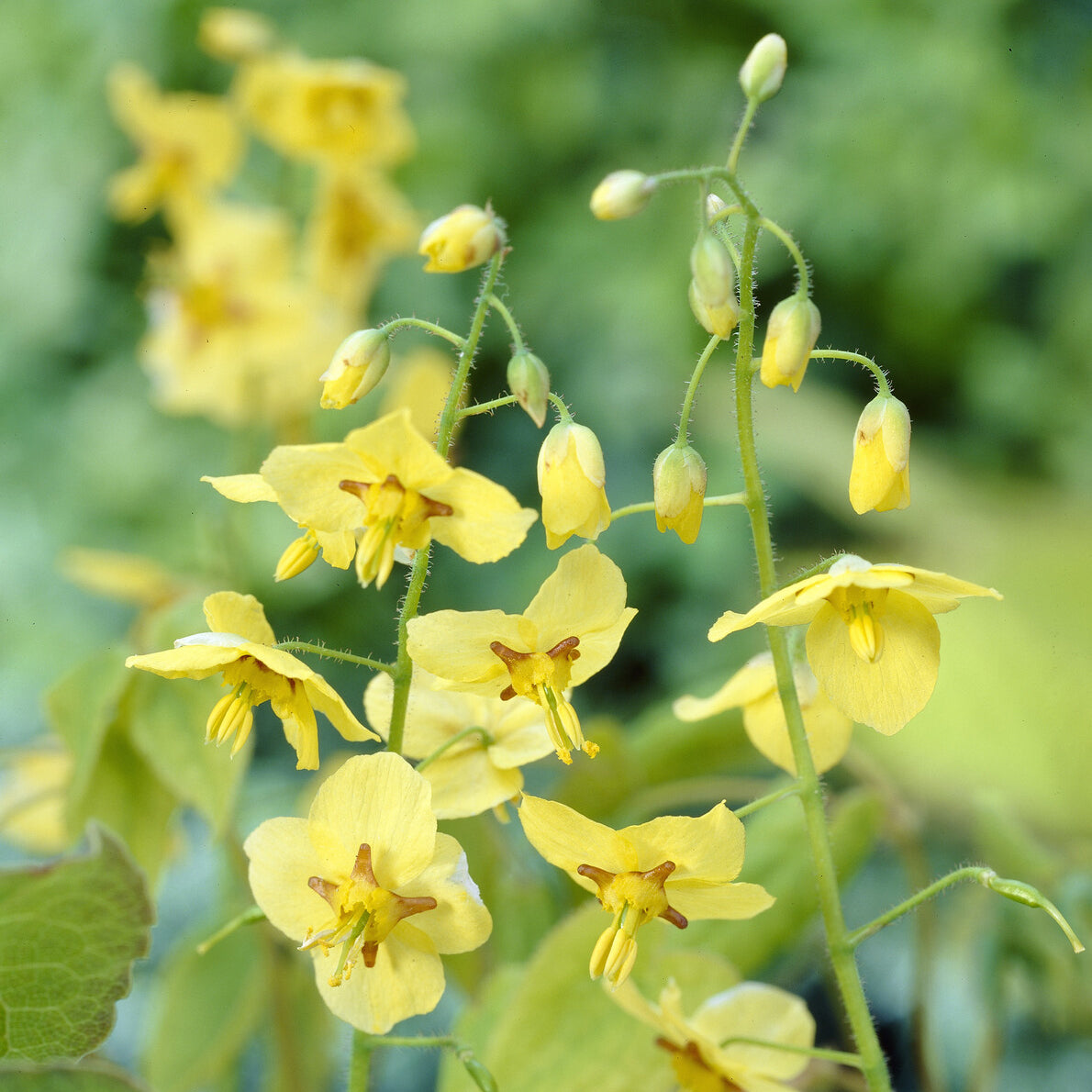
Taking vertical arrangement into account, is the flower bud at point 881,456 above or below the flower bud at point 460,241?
below

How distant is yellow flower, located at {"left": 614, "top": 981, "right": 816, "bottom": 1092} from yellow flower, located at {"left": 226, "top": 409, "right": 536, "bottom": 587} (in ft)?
0.68

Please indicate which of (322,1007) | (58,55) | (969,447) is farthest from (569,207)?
(322,1007)

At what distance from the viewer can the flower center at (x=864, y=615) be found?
1.45ft

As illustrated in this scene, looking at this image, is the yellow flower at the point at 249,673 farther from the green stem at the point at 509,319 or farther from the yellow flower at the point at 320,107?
the yellow flower at the point at 320,107

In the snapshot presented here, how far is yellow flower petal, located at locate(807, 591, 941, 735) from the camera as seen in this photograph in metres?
0.46

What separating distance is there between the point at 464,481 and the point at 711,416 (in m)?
1.79

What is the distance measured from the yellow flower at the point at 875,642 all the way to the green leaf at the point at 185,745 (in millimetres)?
341

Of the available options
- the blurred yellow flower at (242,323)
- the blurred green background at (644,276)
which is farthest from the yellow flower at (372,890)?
the blurred green background at (644,276)

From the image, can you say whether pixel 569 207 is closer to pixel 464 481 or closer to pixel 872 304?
pixel 872 304

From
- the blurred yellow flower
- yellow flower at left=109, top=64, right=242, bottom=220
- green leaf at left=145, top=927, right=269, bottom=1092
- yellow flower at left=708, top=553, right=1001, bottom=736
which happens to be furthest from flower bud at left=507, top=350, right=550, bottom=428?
yellow flower at left=109, top=64, right=242, bottom=220

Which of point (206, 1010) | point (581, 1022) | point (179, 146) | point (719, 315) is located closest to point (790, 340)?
point (719, 315)

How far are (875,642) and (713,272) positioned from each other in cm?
15

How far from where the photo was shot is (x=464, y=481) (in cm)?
42

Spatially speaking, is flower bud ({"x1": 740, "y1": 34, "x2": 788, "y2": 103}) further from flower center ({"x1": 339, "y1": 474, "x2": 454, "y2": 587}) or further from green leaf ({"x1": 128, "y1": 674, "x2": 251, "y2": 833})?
green leaf ({"x1": 128, "y1": 674, "x2": 251, "y2": 833})
